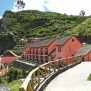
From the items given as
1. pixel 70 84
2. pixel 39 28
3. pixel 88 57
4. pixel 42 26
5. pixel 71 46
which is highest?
pixel 42 26

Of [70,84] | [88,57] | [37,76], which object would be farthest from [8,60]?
[37,76]

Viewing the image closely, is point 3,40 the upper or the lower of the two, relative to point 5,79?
upper

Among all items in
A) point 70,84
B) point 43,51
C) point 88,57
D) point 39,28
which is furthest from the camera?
point 39,28

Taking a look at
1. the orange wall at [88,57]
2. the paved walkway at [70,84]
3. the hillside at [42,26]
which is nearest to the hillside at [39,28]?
the hillside at [42,26]

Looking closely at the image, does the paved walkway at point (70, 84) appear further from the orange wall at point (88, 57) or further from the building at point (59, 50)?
the orange wall at point (88, 57)

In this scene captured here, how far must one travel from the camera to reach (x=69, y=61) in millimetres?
36906

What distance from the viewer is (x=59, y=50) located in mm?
70500

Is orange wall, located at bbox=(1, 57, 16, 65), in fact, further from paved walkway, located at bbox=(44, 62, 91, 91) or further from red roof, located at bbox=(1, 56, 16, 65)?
paved walkway, located at bbox=(44, 62, 91, 91)

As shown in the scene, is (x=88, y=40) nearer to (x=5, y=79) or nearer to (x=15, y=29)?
(x=5, y=79)

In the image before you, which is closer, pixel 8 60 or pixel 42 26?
pixel 8 60

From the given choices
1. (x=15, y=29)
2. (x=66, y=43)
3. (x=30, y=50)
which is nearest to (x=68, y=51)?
(x=66, y=43)

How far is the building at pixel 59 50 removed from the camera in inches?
2699

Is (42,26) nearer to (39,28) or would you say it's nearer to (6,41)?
(39,28)

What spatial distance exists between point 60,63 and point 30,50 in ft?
219
